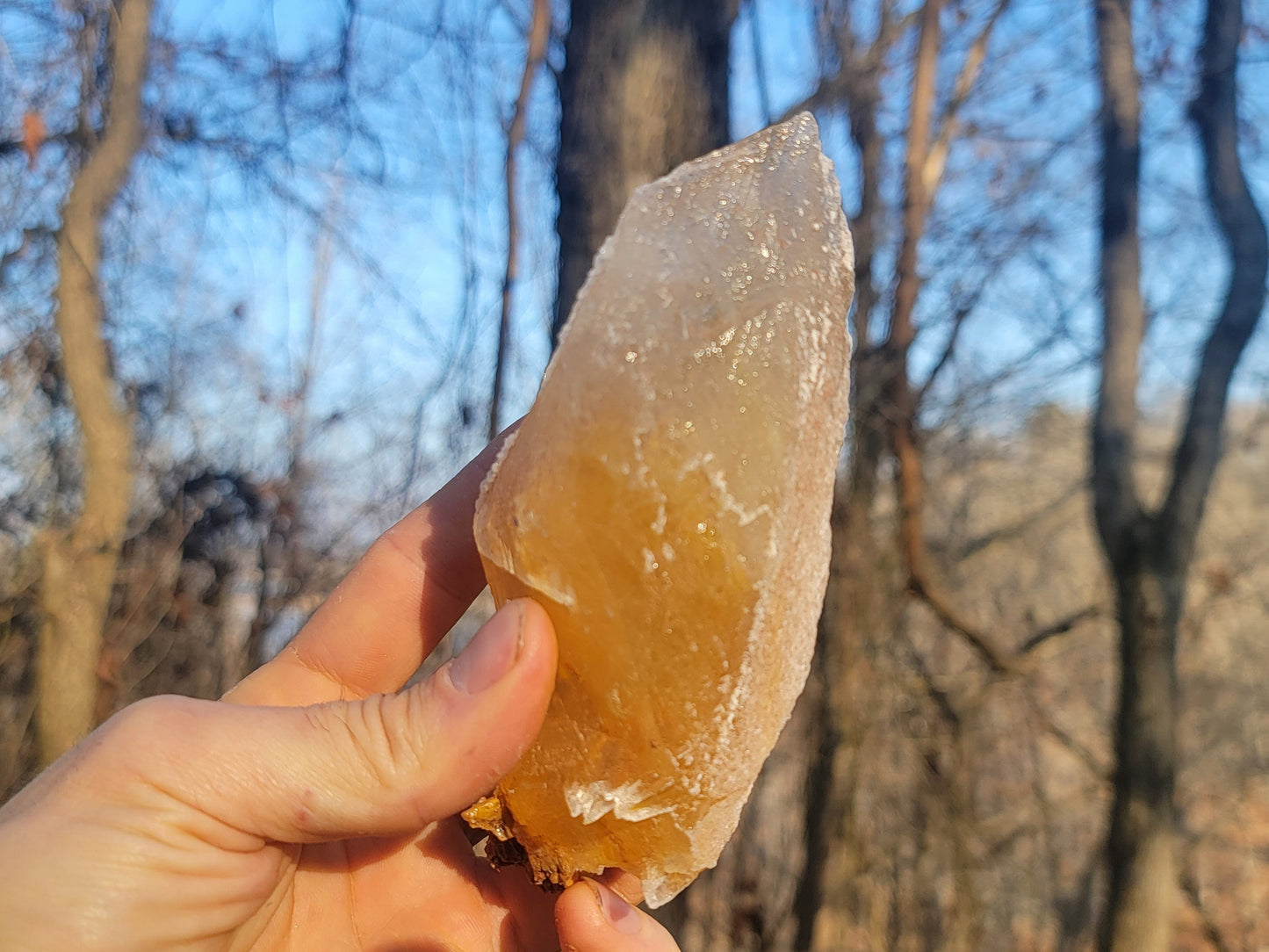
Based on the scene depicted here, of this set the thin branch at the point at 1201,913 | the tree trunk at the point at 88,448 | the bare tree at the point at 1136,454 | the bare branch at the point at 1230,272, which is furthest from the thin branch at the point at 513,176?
the thin branch at the point at 1201,913

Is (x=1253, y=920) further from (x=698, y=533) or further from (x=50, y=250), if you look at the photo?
(x=50, y=250)

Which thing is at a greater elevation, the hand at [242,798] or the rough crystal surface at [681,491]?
the rough crystal surface at [681,491]

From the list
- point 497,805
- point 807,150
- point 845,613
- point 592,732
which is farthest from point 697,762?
point 845,613

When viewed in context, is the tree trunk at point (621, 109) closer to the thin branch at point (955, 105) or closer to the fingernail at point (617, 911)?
the fingernail at point (617, 911)

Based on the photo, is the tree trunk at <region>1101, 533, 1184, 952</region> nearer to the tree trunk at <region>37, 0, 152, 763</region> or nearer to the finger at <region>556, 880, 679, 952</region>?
the finger at <region>556, 880, 679, 952</region>

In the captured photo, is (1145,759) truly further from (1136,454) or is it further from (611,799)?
(611,799)

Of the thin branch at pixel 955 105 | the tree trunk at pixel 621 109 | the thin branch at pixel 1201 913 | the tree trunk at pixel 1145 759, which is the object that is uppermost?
the thin branch at pixel 955 105

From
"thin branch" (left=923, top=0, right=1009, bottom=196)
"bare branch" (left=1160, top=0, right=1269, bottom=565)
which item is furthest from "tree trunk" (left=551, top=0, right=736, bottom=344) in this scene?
"bare branch" (left=1160, top=0, right=1269, bottom=565)

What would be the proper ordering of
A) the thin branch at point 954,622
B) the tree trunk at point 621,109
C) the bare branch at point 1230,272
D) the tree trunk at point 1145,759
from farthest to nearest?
the thin branch at point 954,622
the bare branch at point 1230,272
the tree trunk at point 1145,759
the tree trunk at point 621,109
